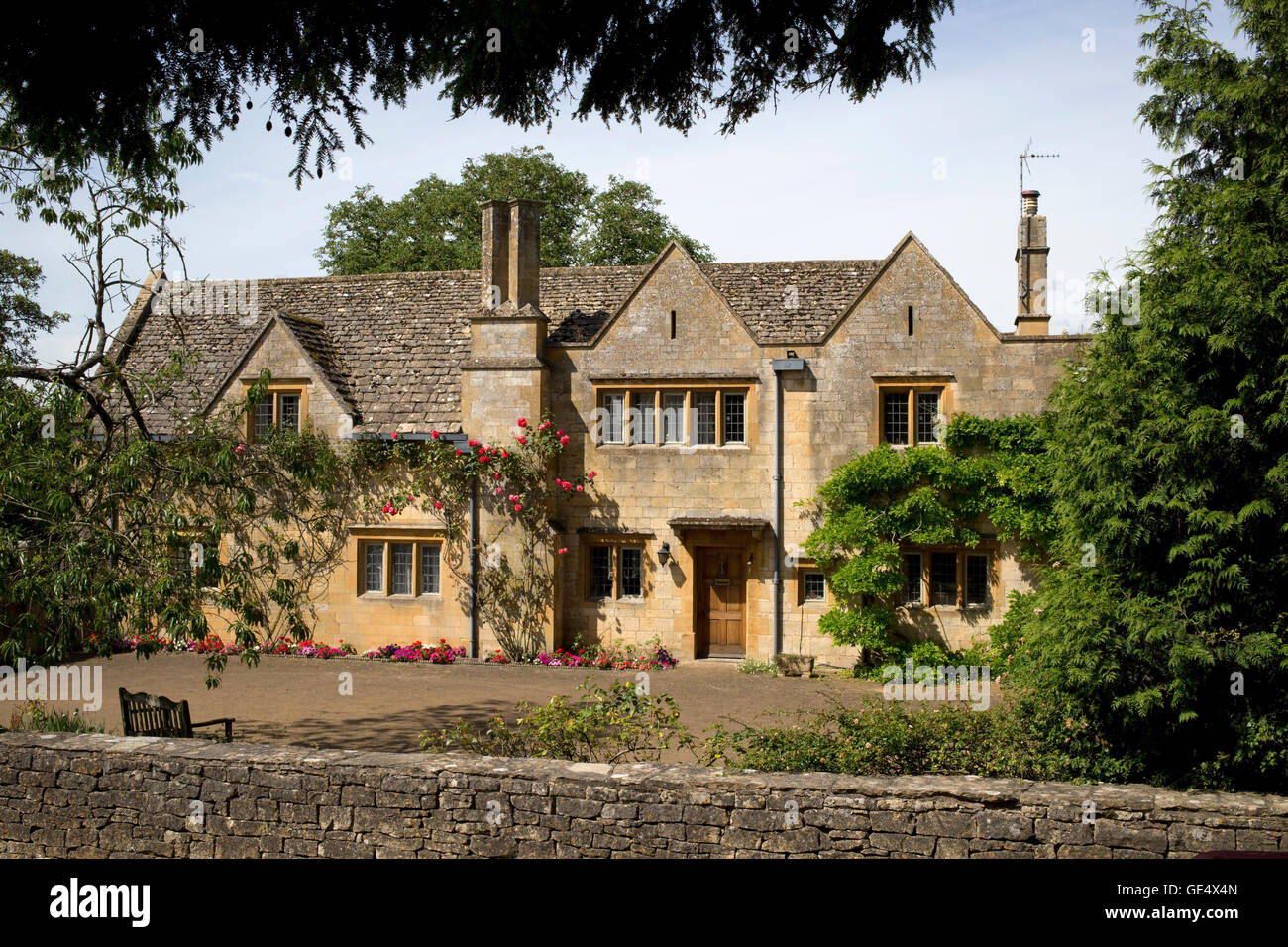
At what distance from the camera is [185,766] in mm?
7715

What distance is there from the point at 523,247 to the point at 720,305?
13.3ft

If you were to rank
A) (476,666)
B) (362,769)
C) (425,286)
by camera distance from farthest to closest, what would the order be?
(425,286), (476,666), (362,769)

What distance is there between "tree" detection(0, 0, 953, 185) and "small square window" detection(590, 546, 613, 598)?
13.5 metres

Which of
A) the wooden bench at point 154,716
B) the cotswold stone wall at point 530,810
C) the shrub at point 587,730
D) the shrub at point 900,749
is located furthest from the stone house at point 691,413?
the cotswold stone wall at point 530,810

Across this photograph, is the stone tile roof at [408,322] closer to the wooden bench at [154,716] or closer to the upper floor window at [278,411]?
the upper floor window at [278,411]

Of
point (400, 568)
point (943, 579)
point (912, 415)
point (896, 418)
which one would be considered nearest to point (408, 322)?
point (400, 568)

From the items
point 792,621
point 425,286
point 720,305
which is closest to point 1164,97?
point 720,305

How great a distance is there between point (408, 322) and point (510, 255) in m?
3.52

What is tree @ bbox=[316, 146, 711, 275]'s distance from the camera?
3684 centimetres

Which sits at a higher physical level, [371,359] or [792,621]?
[371,359]

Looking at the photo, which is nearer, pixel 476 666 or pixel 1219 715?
pixel 1219 715

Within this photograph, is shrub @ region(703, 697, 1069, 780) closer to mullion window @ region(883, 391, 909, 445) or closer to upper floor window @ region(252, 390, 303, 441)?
mullion window @ region(883, 391, 909, 445)

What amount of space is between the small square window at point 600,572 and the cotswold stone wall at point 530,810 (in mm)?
11238
